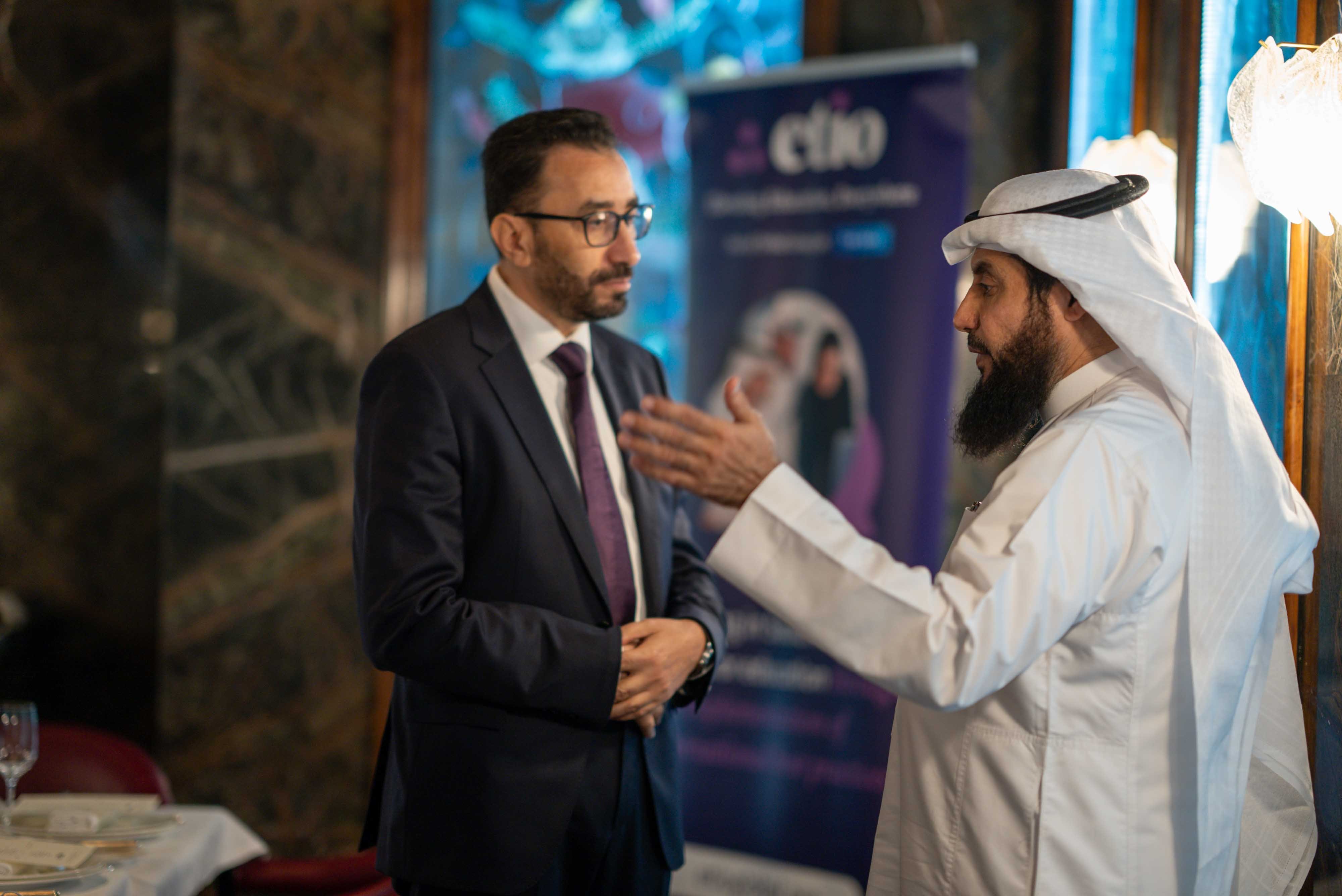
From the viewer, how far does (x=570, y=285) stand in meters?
2.19

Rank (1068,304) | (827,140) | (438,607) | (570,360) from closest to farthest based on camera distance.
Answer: (1068,304), (438,607), (570,360), (827,140)

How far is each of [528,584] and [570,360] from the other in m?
0.47

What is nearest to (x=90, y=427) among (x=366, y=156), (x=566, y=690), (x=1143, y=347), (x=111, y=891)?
(x=366, y=156)

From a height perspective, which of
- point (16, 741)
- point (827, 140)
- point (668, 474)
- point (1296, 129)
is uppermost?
point (827, 140)

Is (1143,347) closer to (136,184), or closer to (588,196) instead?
(588,196)

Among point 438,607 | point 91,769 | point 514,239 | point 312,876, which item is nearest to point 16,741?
point 91,769

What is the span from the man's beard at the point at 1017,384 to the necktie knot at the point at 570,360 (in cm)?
78

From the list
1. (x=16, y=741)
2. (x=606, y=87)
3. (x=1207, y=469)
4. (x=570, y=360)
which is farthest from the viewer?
(x=606, y=87)

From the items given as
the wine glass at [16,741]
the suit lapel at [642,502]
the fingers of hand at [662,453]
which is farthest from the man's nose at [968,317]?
A: the wine glass at [16,741]

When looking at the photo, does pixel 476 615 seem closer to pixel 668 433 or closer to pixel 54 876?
pixel 668 433

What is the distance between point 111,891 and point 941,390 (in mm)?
2714

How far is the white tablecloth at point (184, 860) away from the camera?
1862 millimetres

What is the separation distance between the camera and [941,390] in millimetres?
3613

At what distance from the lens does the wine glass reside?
2.07 m
